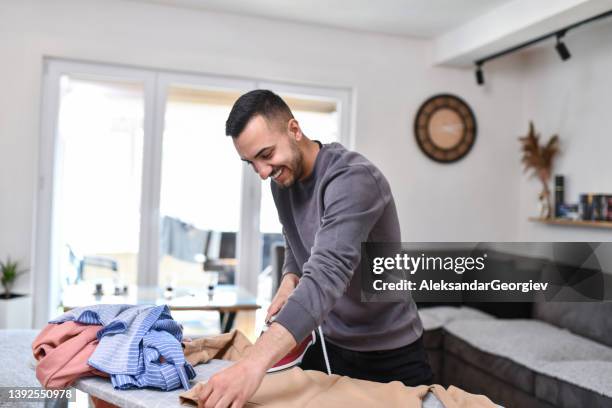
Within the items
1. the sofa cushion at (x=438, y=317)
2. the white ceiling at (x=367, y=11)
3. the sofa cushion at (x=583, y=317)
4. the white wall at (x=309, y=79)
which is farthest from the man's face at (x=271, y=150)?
the white wall at (x=309, y=79)

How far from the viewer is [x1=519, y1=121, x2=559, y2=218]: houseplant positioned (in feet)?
13.5

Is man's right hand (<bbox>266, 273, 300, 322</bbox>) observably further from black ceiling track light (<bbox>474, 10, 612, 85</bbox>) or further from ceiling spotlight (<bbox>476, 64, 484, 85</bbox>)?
ceiling spotlight (<bbox>476, 64, 484, 85</bbox>)

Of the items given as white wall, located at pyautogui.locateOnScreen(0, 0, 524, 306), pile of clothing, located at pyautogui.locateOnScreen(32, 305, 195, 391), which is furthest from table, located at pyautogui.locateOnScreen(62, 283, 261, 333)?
pile of clothing, located at pyautogui.locateOnScreen(32, 305, 195, 391)

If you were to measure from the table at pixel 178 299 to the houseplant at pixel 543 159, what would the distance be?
90.8 inches

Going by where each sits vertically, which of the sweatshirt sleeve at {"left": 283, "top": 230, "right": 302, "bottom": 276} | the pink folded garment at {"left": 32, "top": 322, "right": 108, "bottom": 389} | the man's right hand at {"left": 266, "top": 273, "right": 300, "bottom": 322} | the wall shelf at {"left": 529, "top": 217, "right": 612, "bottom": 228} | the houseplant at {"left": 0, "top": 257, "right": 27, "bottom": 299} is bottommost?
the houseplant at {"left": 0, "top": 257, "right": 27, "bottom": 299}

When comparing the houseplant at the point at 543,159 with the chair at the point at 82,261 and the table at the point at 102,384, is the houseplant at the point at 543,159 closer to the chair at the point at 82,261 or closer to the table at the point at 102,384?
the chair at the point at 82,261

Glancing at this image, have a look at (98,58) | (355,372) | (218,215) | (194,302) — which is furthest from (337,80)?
(355,372)

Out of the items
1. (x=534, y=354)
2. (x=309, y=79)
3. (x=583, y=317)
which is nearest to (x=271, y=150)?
(x=534, y=354)

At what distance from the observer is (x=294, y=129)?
1.35 metres

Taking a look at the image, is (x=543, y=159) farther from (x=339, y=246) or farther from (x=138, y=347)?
(x=138, y=347)

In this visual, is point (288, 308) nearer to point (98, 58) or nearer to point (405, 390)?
point (405, 390)

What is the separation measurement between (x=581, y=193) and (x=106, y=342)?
360 cm

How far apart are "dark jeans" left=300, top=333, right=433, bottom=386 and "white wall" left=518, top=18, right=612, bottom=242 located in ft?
8.89

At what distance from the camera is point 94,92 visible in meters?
3.70
